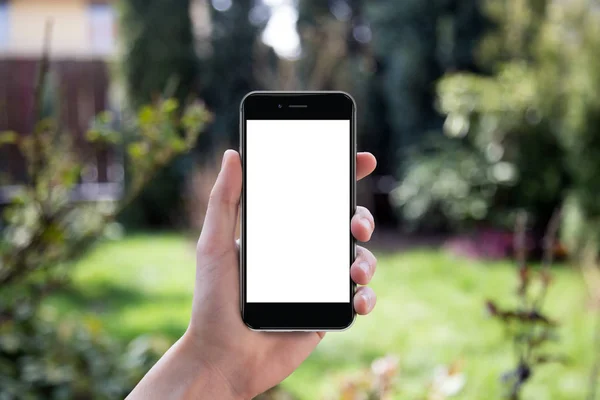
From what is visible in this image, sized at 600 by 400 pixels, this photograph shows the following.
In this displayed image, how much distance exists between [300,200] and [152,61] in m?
6.66

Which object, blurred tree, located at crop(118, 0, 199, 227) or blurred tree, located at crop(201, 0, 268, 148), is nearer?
blurred tree, located at crop(118, 0, 199, 227)

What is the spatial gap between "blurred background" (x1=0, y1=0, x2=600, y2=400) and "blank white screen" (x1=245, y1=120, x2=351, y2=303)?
42 centimetres

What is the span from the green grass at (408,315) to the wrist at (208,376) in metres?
1.60

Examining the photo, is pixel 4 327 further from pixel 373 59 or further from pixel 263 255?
pixel 373 59

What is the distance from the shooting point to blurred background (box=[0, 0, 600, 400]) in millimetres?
1974

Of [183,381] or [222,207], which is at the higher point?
[222,207]

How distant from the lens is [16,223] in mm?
2416

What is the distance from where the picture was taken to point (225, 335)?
1.05m

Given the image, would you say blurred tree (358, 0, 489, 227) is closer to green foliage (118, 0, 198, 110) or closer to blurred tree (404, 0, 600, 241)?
blurred tree (404, 0, 600, 241)

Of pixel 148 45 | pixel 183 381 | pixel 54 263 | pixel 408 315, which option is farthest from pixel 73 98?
pixel 183 381

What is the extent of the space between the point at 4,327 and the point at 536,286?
11.0 ft

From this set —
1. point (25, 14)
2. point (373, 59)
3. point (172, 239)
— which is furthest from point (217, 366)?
point (25, 14)

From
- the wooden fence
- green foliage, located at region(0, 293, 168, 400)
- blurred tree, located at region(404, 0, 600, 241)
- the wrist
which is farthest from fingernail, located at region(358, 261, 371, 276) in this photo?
the wooden fence

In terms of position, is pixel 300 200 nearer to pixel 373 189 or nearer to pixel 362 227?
pixel 362 227
